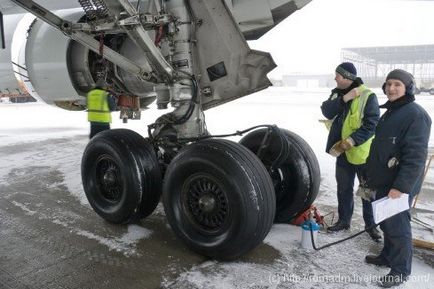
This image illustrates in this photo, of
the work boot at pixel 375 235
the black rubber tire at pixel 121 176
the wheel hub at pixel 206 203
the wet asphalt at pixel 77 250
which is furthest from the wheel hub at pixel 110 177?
the work boot at pixel 375 235

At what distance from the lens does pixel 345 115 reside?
3.58 meters

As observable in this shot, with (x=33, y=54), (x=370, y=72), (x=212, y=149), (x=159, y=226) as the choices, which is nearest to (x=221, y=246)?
(x=212, y=149)

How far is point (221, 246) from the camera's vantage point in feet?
9.39

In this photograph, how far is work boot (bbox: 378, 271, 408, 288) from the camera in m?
2.55

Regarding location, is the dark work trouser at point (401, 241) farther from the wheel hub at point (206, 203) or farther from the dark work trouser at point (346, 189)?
the wheel hub at point (206, 203)

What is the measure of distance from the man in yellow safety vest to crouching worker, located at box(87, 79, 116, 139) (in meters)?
3.13

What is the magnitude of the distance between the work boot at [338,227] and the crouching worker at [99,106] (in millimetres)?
3452

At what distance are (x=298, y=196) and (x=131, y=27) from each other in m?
2.13

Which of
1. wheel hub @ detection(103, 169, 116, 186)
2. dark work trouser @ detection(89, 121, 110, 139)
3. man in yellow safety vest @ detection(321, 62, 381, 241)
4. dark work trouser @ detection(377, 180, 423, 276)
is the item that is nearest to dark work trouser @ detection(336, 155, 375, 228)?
man in yellow safety vest @ detection(321, 62, 381, 241)

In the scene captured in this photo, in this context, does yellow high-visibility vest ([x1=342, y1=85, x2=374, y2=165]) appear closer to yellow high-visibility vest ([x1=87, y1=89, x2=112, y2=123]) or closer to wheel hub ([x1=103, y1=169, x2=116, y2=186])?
wheel hub ([x1=103, y1=169, x2=116, y2=186])

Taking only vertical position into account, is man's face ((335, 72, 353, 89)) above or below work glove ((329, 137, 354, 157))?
above

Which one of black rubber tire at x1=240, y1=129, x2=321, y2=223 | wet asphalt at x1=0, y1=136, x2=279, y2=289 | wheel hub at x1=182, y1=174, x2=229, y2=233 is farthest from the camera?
black rubber tire at x1=240, y1=129, x2=321, y2=223

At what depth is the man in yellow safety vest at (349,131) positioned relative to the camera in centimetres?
340

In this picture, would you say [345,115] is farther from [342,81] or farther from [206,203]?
[206,203]
